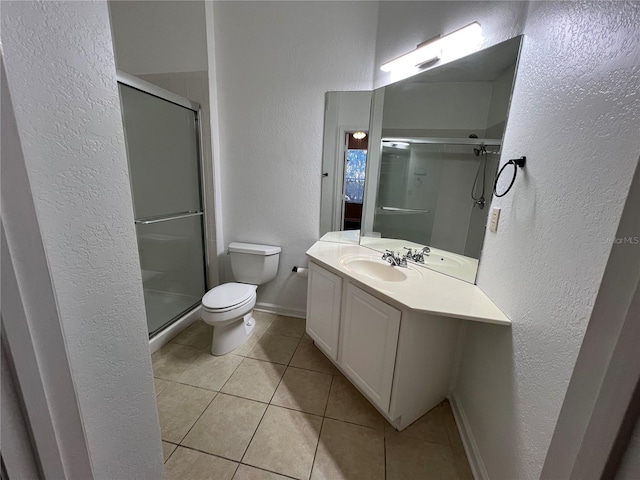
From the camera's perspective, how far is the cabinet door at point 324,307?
5.17 feet

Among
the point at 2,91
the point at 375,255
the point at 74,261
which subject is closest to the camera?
the point at 2,91

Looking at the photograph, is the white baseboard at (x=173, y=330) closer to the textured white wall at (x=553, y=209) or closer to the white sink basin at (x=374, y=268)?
the white sink basin at (x=374, y=268)

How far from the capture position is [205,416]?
4.58 feet

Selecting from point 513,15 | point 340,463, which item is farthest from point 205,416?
point 513,15

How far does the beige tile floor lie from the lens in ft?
3.84

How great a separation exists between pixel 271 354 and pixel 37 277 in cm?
163

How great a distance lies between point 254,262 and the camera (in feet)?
7.27

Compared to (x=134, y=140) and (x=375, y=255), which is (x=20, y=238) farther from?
(x=134, y=140)

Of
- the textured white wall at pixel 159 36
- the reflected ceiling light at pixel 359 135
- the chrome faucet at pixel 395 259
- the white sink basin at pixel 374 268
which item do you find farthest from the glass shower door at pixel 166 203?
the chrome faucet at pixel 395 259

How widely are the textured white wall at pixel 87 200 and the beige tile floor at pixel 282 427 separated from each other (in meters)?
0.53

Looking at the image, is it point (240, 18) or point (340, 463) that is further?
point (240, 18)

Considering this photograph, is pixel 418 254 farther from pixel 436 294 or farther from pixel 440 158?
pixel 440 158

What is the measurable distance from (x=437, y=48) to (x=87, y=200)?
5.77 feet

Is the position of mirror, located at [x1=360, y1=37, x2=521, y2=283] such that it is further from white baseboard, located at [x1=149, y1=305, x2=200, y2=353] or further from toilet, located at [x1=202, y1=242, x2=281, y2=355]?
white baseboard, located at [x1=149, y1=305, x2=200, y2=353]
